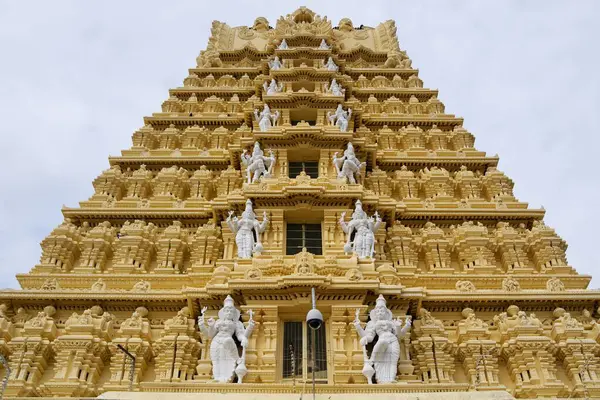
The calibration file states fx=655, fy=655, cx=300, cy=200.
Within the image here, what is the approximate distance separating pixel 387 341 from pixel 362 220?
4749mm

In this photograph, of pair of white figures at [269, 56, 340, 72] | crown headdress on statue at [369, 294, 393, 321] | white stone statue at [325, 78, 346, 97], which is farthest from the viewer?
pair of white figures at [269, 56, 340, 72]

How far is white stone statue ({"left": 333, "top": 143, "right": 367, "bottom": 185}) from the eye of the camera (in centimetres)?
2188

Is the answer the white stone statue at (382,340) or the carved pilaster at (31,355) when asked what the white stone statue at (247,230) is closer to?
the white stone statue at (382,340)

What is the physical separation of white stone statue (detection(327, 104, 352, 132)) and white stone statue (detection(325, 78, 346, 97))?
4.88ft

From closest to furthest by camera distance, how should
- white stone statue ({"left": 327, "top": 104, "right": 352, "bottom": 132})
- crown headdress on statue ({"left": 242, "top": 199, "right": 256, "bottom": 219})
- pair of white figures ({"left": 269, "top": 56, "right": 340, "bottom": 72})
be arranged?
crown headdress on statue ({"left": 242, "top": 199, "right": 256, "bottom": 219}) < white stone statue ({"left": 327, "top": 104, "right": 352, "bottom": 132}) < pair of white figures ({"left": 269, "top": 56, "right": 340, "bottom": 72})

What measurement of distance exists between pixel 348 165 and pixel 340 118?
341 centimetres

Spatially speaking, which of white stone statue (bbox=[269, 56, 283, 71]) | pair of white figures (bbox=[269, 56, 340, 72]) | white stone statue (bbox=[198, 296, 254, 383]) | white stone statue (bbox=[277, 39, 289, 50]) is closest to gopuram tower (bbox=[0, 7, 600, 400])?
white stone statue (bbox=[198, 296, 254, 383])

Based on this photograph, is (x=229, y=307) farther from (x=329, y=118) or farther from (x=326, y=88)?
(x=326, y=88)

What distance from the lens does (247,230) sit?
763 inches

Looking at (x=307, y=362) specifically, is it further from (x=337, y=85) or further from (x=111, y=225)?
(x=337, y=85)

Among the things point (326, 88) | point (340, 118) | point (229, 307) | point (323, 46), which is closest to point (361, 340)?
point (229, 307)

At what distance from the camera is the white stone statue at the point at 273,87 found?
27.1 m

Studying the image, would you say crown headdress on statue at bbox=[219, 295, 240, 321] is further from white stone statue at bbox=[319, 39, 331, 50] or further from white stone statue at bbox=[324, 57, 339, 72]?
white stone statue at bbox=[319, 39, 331, 50]

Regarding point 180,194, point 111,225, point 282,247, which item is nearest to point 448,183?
point 282,247
